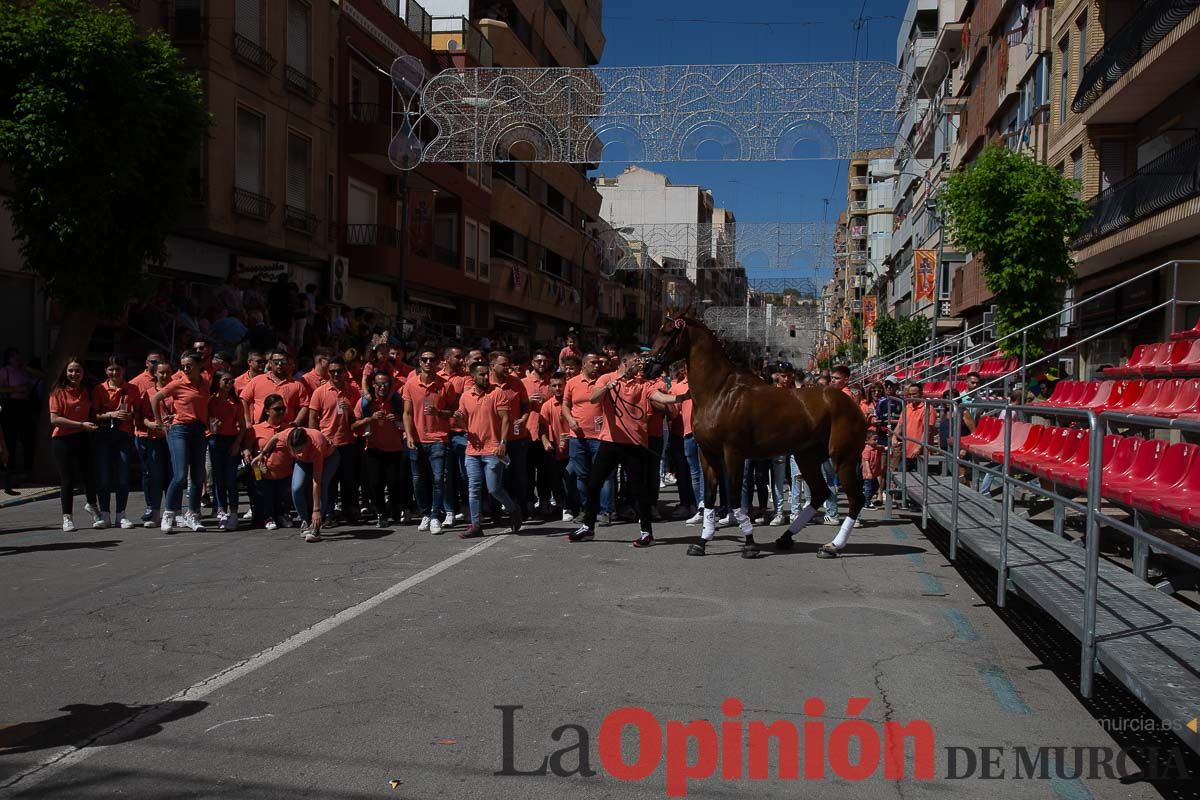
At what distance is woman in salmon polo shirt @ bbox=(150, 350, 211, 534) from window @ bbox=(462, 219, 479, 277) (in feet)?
82.6

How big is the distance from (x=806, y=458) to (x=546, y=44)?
39742 mm

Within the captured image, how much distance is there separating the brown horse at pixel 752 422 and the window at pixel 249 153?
1562 centimetres

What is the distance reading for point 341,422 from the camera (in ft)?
38.7

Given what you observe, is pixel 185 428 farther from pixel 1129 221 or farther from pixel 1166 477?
pixel 1129 221

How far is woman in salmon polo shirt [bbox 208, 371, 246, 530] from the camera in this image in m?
11.9

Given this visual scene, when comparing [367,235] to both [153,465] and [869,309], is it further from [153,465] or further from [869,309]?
[869,309]

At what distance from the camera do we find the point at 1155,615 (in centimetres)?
548

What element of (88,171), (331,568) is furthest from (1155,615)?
(88,171)

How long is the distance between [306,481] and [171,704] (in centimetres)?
586

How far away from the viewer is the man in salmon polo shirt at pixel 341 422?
11.7m

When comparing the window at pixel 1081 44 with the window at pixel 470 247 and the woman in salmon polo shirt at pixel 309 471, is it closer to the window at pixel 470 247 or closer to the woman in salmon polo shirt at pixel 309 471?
the window at pixel 470 247

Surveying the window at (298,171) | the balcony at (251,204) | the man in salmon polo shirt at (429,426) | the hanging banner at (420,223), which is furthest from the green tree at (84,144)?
the hanging banner at (420,223)

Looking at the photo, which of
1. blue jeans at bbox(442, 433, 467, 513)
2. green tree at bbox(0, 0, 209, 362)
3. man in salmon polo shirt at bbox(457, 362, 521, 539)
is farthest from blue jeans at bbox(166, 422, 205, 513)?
green tree at bbox(0, 0, 209, 362)

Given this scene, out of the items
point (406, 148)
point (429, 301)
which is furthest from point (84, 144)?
point (429, 301)
